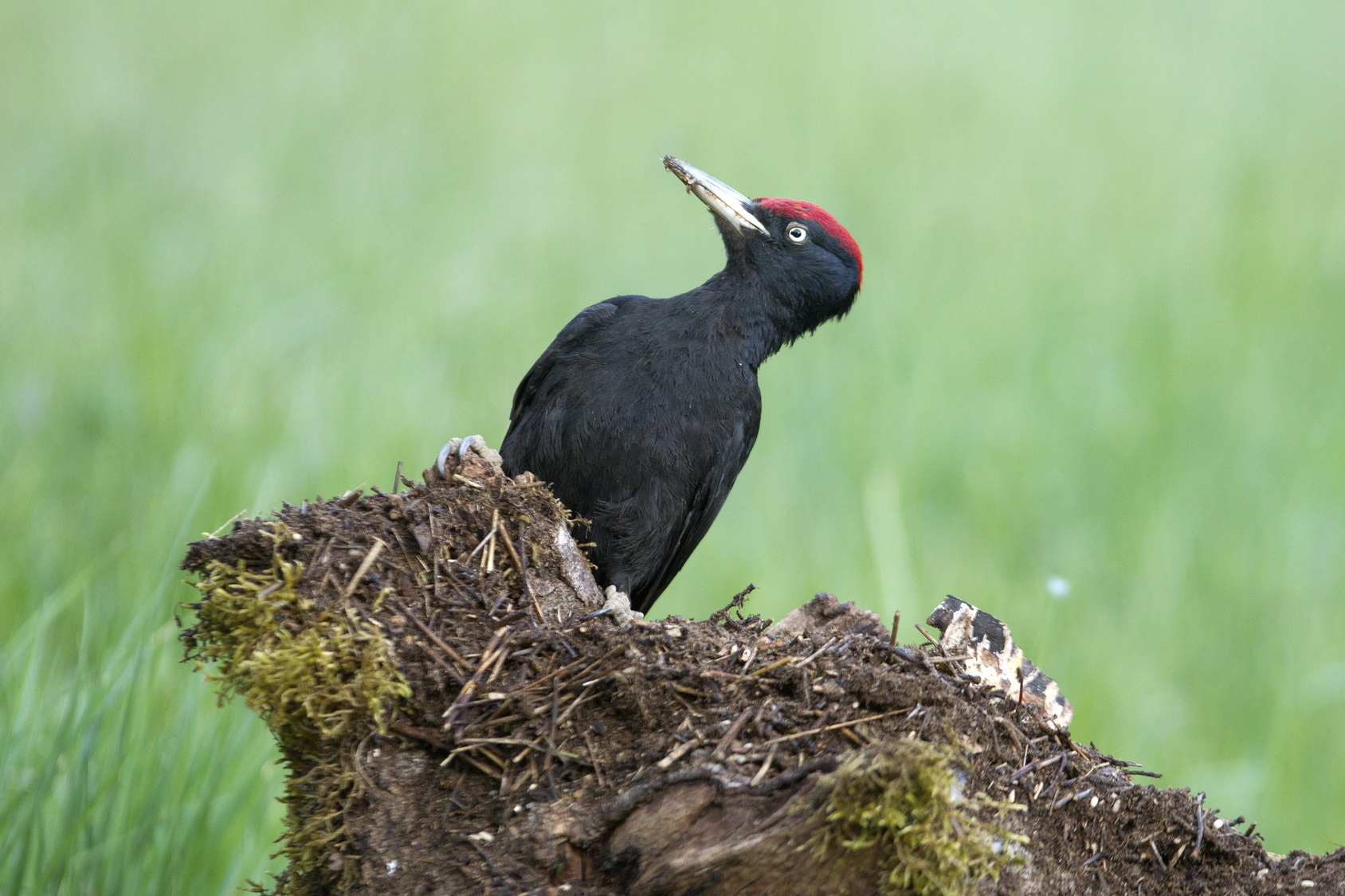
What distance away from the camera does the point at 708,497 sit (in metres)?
3.65

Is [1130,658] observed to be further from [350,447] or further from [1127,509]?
[350,447]

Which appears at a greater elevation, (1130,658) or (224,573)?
(1130,658)

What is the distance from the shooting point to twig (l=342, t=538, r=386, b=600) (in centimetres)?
197

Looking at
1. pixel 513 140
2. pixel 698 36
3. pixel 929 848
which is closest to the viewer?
pixel 929 848

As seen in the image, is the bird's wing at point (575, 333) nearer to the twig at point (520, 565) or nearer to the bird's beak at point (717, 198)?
the bird's beak at point (717, 198)

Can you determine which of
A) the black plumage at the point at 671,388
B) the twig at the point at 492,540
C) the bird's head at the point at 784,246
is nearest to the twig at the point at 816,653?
the twig at the point at 492,540

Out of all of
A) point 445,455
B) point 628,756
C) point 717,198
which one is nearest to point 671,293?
point 717,198

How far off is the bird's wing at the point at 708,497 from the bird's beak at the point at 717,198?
25.1 inches

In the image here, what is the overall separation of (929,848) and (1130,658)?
449 centimetres

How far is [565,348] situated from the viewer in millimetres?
3576

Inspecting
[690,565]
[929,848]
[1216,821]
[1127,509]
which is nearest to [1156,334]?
[1127,509]

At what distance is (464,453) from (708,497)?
4.37 feet

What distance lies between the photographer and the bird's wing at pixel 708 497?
3551mm

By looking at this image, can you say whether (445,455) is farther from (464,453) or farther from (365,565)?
(365,565)
